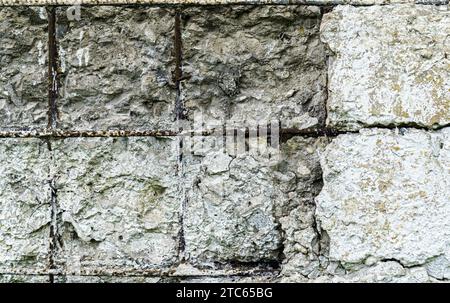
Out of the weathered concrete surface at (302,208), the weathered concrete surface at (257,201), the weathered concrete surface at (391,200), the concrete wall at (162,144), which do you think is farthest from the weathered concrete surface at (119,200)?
the weathered concrete surface at (391,200)

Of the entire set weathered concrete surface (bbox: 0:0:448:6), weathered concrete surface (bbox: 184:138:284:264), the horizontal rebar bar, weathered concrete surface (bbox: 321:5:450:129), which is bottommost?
weathered concrete surface (bbox: 184:138:284:264)

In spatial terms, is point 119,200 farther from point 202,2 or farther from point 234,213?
point 202,2

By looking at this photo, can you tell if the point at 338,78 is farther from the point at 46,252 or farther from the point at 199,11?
the point at 46,252

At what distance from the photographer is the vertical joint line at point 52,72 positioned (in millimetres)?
2221

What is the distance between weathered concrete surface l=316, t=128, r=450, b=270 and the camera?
6.57 feet

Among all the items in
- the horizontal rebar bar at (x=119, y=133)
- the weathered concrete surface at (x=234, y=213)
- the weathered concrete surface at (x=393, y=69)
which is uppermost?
the weathered concrete surface at (x=393, y=69)

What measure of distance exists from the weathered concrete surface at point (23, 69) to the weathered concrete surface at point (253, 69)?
1.55 feet

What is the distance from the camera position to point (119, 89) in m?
2.23

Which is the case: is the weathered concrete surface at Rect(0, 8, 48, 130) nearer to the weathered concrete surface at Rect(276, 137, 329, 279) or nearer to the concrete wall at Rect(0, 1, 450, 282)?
the concrete wall at Rect(0, 1, 450, 282)

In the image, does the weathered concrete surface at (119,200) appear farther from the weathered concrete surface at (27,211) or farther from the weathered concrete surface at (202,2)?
the weathered concrete surface at (202,2)

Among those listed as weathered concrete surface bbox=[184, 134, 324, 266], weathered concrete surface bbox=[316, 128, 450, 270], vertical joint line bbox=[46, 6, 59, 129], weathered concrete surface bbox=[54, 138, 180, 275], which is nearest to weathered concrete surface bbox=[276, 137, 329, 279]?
weathered concrete surface bbox=[184, 134, 324, 266]

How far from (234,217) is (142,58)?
0.60 meters

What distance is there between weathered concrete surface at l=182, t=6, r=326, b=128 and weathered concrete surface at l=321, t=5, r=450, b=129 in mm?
146
